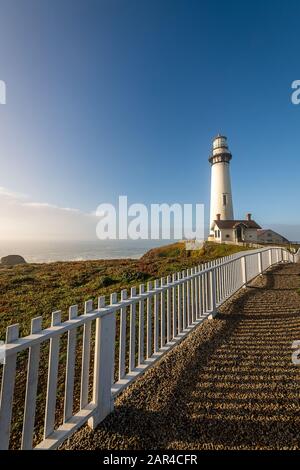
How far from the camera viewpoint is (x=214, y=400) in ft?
7.91

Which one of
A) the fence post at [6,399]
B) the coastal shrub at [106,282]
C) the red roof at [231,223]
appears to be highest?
the red roof at [231,223]

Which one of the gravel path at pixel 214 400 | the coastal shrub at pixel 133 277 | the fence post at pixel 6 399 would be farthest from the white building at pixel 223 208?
the fence post at pixel 6 399

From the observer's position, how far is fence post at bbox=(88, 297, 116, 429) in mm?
2178

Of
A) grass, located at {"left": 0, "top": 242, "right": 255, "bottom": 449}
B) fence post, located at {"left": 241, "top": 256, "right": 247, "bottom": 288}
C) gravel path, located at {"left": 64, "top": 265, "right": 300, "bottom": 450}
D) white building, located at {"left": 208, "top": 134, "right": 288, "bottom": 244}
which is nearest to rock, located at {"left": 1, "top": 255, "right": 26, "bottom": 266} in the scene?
grass, located at {"left": 0, "top": 242, "right": 255, "bottom": 449}

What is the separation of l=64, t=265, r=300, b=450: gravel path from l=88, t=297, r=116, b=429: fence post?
10 centimetres

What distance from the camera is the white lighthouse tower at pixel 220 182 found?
38.4 m

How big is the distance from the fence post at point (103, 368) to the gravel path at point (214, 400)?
98 millimetres

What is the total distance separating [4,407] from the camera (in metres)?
1.49

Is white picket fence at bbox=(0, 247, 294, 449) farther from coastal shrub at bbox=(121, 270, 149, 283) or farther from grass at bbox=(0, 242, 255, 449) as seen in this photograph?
coastal shrub at bbox=(121, 270, 149, 283)

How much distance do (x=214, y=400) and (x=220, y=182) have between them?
39.9 meters

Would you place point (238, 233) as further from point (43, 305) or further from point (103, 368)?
point (103, 368)

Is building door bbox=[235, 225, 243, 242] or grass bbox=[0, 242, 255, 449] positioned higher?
building door bbox=[235, 225, 243, 242]

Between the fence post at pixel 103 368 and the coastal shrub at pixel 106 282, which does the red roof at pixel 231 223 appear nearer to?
the coastal shrub at pixel 106 282

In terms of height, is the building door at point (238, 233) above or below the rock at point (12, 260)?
above
